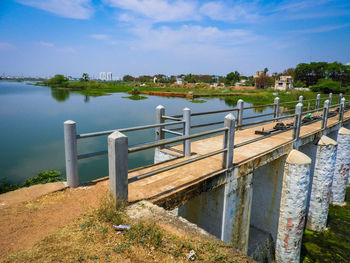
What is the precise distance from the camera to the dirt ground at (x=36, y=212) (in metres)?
2.76

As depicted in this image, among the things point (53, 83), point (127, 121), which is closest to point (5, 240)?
point (127, 121)

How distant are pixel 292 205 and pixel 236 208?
8.82 ft

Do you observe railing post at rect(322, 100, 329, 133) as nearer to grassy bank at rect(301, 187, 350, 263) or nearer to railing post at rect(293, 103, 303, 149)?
railing post at rect(293, 103, 303, 149)

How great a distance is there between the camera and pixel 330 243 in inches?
367

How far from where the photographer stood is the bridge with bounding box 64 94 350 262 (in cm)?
381

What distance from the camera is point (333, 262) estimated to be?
859 centimetres

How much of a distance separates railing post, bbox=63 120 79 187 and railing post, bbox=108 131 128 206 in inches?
32.0

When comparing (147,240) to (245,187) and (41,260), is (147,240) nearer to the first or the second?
(41,260)

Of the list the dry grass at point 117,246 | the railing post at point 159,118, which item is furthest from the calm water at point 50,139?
the dry grass at point 117,246

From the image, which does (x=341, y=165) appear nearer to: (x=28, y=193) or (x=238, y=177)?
(x=238, y=177)

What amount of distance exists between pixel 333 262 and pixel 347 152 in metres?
4.93

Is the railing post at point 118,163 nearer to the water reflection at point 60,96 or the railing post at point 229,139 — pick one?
the railing post at point 229,139

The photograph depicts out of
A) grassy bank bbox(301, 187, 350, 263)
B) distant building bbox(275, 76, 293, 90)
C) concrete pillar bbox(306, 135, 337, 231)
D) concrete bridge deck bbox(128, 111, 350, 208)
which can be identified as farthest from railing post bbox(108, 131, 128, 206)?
distant building bbox(275, 76, 293, 90)

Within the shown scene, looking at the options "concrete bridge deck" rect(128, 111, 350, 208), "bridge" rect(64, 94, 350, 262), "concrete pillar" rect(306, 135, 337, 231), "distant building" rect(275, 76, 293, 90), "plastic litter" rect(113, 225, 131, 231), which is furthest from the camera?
"distant building" rect(275, 76, 293, 90)
